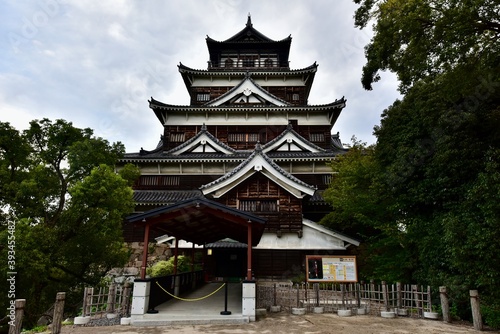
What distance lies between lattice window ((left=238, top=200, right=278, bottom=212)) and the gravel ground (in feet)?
27.7

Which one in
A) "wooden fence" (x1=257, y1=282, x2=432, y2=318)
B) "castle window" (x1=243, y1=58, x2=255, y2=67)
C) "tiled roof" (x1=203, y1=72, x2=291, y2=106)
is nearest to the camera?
"wooden fence" (x1=257, y1=282, x2=432, y2=318)

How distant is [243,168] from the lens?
17469mm

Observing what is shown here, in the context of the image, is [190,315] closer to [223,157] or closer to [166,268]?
[166,268]

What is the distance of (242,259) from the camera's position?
18.2 meters

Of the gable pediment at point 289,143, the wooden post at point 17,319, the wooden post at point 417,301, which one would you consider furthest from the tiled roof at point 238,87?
the wooden post at point 17,319

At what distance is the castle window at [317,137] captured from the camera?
89.4ft

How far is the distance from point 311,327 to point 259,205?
9.79 metres

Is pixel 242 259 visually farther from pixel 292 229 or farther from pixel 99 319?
pixel 99 319

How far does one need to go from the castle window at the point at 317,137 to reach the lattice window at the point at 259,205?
11116 mm

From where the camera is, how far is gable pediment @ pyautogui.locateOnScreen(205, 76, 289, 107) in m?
28.2

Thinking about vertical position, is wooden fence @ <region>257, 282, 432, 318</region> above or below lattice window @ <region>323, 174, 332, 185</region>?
below

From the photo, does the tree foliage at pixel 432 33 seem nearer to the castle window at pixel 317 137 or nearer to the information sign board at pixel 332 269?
the information sign board at pixel 332 269

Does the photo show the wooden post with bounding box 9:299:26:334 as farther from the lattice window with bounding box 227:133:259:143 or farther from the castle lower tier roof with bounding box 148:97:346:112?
the castle lower tier roof with bounding box 148:97:346:112

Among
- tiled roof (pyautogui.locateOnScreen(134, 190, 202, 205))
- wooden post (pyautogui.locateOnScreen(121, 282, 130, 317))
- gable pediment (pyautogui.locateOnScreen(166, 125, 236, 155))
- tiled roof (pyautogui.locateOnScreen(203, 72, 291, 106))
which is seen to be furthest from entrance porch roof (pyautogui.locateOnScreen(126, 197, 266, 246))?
tiled roof (pyautogui.locateOnScreen(203, 72, 291, 106))
